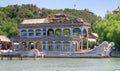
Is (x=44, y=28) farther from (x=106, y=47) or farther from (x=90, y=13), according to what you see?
(x=90, y=13)

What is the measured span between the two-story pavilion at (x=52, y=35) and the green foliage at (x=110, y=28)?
4.26 metres

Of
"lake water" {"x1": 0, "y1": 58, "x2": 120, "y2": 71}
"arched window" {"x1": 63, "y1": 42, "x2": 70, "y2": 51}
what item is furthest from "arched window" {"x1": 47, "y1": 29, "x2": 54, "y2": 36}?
"lake water" {"x1": 0, "y1": 58, "x2": 120, "y2": 71}

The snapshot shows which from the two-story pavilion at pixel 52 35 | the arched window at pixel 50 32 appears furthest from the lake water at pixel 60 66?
the arched window at pixel 50 32

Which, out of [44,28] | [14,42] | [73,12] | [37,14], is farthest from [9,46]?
[73,12]

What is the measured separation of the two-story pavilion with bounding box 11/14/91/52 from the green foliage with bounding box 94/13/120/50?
426cm

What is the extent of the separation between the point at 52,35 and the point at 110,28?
14.8 meters

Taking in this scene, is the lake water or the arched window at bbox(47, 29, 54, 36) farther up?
the arched window at bbox(47, 29, 54, 36)

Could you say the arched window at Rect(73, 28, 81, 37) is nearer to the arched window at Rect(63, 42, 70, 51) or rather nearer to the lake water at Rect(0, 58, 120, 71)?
the arched window at Rect(63, 42, 70, 51)

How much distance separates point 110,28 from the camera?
8244cm

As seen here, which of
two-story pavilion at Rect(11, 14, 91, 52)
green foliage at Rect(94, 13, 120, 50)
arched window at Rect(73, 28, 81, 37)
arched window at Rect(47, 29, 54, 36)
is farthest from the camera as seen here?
arched window at Rect(47, 29, 54, 36)

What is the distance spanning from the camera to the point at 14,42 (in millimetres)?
97562

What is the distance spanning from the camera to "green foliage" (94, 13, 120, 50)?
266 ft

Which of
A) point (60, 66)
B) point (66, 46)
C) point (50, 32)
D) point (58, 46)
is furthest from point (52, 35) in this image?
point (60, 66)

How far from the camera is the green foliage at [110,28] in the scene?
81000 mm
